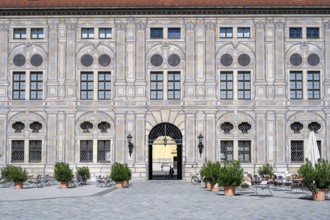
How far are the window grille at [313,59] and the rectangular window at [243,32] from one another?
15.9 ft

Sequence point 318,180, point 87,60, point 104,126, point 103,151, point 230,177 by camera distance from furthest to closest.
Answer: point 87,60 < point 104,126 < point 103,151 < point 230,177 < point 318,180

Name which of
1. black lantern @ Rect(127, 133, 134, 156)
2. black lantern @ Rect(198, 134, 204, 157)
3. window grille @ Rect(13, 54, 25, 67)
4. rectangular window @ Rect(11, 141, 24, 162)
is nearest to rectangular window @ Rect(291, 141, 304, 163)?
black lantern @ Rect(198, 134, 204, 157)

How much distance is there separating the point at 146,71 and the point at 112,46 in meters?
3.17

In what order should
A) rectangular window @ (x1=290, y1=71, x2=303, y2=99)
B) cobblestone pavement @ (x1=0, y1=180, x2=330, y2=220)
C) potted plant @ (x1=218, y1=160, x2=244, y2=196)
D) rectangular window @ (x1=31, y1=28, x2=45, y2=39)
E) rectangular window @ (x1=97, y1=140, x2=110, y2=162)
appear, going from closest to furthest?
cobblestone pavement @ (x1=0, y1=180, x2=330, y2=220)
potted plant @ (x1=218, y1=160, x2=244, y2=196)
rectangular window @ (x1=97, y1=140, x2=110, y2=162)
rectangular window @ (x1=290, y1=71, x2=303, y2=99)
rectangular window @ (x1=31, y1=28, x2=45, y2=39)

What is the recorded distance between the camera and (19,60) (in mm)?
46469

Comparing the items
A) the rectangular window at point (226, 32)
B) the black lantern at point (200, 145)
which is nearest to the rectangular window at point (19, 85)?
the black lantern at point (200, 145)

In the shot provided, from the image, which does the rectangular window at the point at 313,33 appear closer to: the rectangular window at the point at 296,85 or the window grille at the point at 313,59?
the window grille at the point at 313,59

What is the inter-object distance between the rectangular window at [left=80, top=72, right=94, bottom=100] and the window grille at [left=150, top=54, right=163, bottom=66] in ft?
15.2

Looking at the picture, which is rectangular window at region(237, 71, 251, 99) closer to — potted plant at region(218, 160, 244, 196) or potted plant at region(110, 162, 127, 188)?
potted plant at region(110, 162, 127, 188)

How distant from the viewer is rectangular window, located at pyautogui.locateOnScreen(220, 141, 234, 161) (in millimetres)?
45750

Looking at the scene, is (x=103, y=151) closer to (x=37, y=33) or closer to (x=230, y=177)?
(x=37, y=33)

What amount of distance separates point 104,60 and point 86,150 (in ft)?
22.4

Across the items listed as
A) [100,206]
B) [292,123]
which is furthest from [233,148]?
[100,206]

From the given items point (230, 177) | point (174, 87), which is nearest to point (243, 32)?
point (174, 87)
